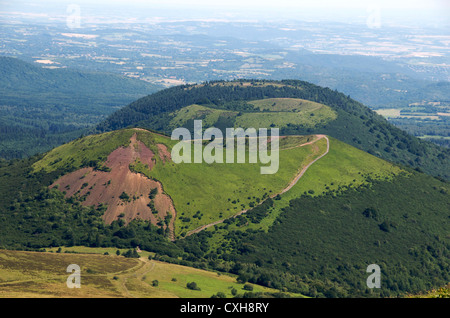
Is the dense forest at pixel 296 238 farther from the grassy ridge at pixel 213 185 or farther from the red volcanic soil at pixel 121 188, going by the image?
the grassy ridge at pixel 213 185

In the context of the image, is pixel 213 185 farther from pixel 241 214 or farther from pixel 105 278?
pixel 105 278

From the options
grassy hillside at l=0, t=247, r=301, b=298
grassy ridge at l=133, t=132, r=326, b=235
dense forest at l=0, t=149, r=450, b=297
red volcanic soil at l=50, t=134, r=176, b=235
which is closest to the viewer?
grassy hillside at l=0, t=247, r=301, b=298

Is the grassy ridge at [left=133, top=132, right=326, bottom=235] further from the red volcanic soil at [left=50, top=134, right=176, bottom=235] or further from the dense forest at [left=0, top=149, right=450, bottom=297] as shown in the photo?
the dense forest at [left=0, top=149, right=450, bottom=297]

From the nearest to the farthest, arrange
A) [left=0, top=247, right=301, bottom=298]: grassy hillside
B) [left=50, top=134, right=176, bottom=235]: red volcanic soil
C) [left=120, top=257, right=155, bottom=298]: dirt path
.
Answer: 1. [left=0, top=247, right=301, bottom=298]: grassy hillside
2. [left=120, top=257, right=155, bottom=298]: dirt path
3. [left=50, top=134, right=176, bottom=235]: red volcanic soil

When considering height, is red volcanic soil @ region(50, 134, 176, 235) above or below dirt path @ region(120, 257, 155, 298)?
above

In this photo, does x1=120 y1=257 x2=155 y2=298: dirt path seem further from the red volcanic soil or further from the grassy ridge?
the grassy ridge

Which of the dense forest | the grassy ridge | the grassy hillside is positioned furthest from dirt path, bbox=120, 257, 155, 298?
the grassy ridge

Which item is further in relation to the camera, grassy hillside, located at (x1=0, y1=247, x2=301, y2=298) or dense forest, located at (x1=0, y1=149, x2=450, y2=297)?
dense forest, located at (x1=0, y1=149, x2=450, y2=297)
